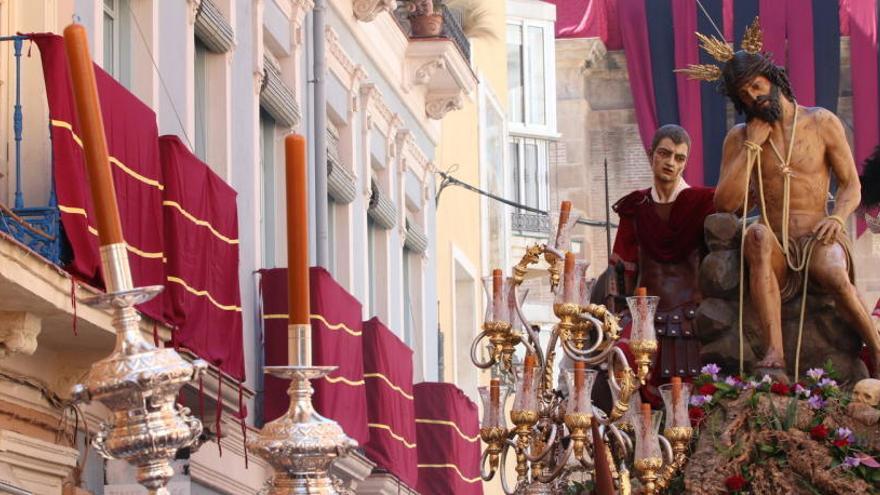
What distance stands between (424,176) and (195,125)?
9.97 meters

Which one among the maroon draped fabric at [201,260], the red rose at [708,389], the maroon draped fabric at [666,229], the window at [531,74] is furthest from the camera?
the window at [531,74]

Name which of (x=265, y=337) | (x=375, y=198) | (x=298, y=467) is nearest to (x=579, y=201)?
(x=375, y=198)

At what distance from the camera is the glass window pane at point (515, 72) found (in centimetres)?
3978

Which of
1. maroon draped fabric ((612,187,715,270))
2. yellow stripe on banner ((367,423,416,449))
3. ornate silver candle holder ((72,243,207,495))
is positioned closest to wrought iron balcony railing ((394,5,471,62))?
yellow stripe on banner ((367,423,416,449))

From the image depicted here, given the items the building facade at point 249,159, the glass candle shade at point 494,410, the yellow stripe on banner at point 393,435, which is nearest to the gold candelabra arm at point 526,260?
the glass candle shade at point 494,410

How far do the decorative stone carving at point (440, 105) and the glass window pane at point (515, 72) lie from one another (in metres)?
12.7

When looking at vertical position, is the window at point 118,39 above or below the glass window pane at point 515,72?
below

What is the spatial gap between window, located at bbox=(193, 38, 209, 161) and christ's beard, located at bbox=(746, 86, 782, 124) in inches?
220

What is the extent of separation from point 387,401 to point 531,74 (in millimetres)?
19582

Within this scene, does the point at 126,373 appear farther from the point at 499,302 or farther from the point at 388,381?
the point at 388,381

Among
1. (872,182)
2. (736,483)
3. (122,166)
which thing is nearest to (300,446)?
(736,483)

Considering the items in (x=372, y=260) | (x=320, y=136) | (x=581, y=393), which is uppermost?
(x=320, y=136)

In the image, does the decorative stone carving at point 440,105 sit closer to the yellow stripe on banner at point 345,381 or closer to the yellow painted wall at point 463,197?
the yellow painted wall at point 463,197

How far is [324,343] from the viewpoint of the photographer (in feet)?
59.1
